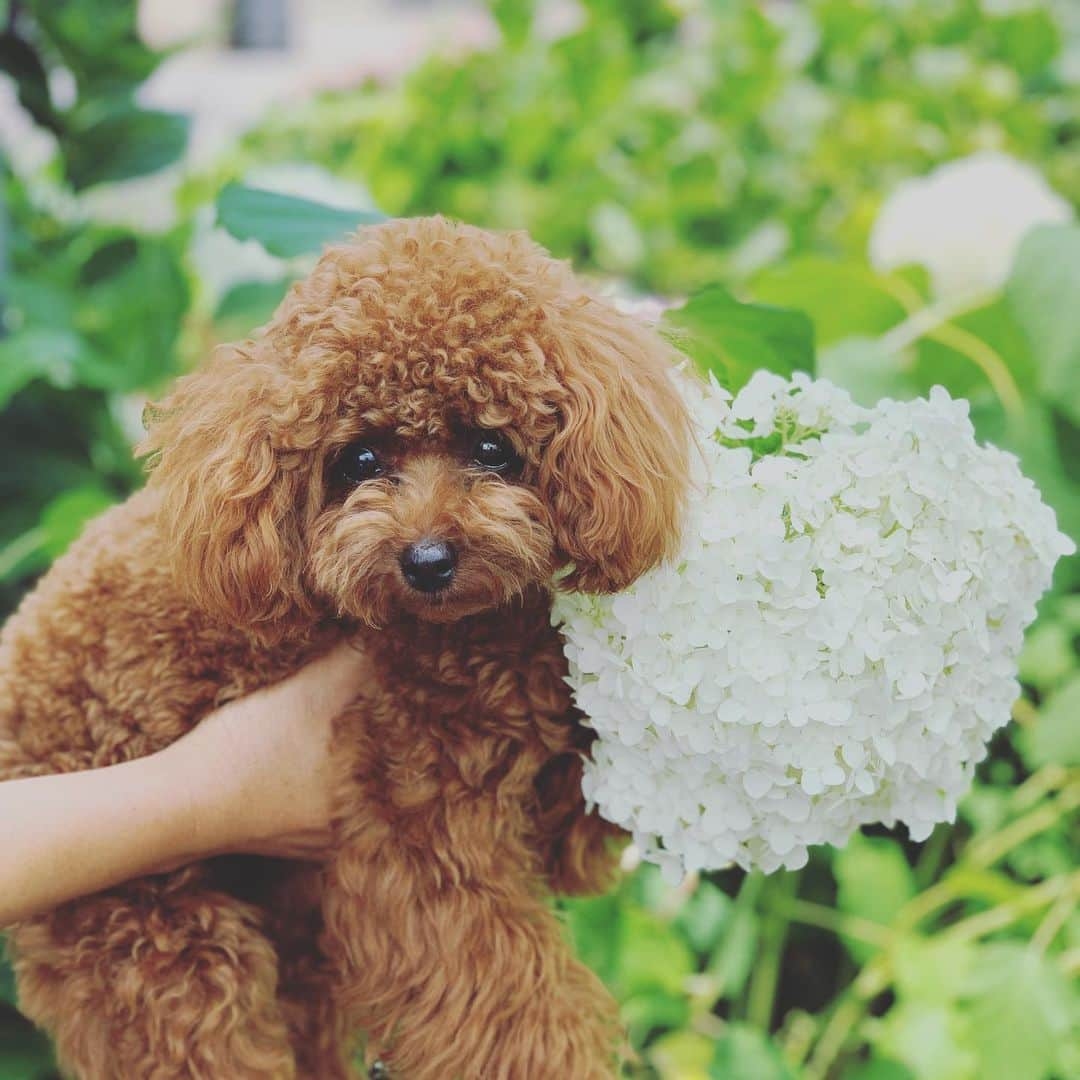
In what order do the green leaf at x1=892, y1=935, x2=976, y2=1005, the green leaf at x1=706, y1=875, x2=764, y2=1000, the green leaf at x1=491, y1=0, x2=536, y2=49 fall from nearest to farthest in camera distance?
the green leaf at x1=892, y1=935, x2=976, y2=1005 → the green leaf at x1=706, y1=875, x2=764, y2=1000 → the green leaf at x1=491, y1=0, x2=536, y2=49

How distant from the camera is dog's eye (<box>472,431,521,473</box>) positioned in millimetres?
994

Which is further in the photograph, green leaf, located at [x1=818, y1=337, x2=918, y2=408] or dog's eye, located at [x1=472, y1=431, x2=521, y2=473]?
green leaf, located at [x1=818, y1=337, x2=918, y2=408]

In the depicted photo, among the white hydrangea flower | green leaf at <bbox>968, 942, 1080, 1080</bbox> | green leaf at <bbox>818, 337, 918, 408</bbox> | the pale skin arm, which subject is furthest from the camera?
the white hydrangea flower

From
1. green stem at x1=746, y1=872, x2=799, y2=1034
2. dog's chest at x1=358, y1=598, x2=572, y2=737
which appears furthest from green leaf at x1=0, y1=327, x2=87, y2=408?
green stem at x1=746, y1=872, x2=799, y2=1034

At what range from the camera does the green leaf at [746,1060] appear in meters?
1.59

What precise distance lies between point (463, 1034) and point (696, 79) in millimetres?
2973

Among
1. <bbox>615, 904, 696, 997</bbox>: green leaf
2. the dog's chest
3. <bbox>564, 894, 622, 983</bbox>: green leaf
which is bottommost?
<bbox>615, 904, 696, 997</bbox>: green leaf

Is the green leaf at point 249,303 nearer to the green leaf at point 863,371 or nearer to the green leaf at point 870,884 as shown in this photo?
the green leaf at point 863,371

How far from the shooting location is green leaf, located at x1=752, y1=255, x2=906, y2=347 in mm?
1703

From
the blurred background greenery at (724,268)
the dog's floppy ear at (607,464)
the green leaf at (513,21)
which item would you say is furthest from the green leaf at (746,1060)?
the green leaf at (513,21)

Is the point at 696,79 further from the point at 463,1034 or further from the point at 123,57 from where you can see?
the point at 463,1034

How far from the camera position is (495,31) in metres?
3.83

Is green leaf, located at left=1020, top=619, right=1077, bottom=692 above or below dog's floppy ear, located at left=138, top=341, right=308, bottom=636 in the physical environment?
below

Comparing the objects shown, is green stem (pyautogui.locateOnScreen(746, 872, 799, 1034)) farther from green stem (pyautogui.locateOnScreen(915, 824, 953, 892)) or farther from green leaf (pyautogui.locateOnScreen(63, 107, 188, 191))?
green leaf (pyautogui.locateOnScreen(63, 107, 188, 191))
